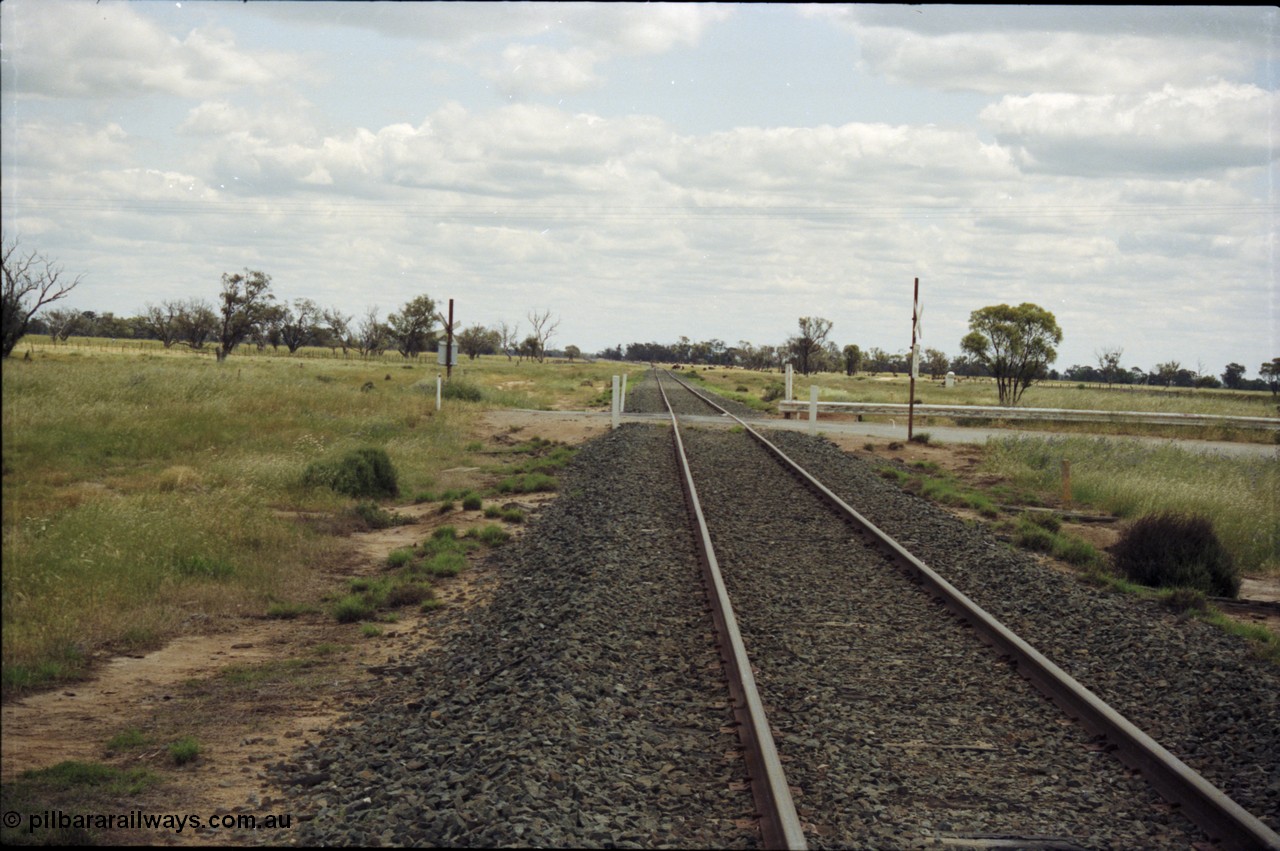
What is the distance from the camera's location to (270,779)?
5.89 meters

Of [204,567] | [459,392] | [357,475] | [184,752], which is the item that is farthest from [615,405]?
[184,752]

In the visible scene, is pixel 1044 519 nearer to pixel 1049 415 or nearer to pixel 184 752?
pixel 184 752

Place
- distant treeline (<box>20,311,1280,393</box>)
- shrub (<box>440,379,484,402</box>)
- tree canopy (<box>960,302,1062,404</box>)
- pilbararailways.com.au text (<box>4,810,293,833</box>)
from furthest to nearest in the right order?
distant treeline (<box>20,311,1280,393</box>), tree canopy (<box>960,302,1062,404</box>), shrub (<box>440,379,484,402</box>), pilbararailways.com.au text (<box>4,810,293,833</box>)

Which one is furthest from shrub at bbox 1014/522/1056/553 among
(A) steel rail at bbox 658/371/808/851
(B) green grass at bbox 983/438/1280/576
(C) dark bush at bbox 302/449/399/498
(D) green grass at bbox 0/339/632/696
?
(C) dark bush at bbox 302/449/399/498

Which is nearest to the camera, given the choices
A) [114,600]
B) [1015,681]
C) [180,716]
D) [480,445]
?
[180,716]

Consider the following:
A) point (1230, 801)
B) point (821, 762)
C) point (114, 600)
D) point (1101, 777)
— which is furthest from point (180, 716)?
point (1230, 801)

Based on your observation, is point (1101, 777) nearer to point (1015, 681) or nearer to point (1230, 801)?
point (1230, 801)

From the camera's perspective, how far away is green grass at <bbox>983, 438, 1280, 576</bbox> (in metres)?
15.1

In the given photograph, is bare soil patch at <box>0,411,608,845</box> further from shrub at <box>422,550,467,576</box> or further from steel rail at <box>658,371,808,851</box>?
steel rail at <box>658,371,808,851</box>

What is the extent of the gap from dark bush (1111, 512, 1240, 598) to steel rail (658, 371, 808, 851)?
5576 mm

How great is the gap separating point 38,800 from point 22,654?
253 cm

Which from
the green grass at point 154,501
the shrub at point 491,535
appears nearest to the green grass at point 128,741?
the green grass at point 154,501

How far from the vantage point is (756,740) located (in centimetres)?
591

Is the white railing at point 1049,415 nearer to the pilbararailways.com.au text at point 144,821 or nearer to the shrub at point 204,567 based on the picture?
the shrub at point 204,567
